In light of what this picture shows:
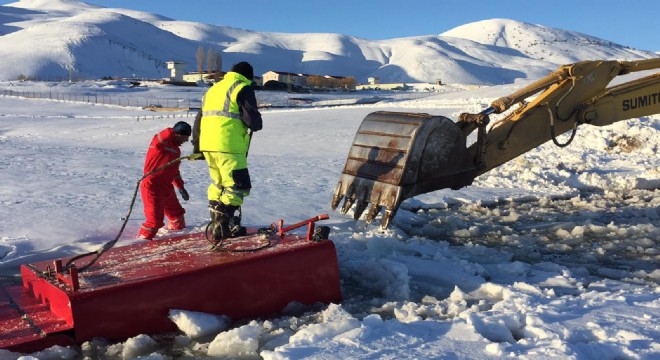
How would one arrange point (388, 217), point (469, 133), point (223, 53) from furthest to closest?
1. point (223, 53)
2. point (469, 133)
3. point (388, 217)

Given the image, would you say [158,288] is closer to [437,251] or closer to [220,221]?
[220,221]

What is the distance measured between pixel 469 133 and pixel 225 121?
2.42 m

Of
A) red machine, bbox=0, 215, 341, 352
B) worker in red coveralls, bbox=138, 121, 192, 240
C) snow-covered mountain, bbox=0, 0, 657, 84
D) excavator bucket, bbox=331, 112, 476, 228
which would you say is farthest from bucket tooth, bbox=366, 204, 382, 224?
snow-covered mountain, bbox=0, 0, 657, 84

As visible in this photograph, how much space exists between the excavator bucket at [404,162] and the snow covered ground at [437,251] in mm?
482

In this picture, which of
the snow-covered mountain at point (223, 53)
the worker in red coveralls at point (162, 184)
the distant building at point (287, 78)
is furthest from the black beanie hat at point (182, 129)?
the snow-covered mountain at point (223, 53)

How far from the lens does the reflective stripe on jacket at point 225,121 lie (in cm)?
455

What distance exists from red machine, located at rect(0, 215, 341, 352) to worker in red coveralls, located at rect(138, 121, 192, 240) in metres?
1.06

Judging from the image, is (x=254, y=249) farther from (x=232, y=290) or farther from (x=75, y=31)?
(x=75, y=31)

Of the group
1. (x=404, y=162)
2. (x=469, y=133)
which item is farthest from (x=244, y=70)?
(x=469, y=133)

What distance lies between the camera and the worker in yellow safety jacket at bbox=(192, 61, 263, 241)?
14.9 ft

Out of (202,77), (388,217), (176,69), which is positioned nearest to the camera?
(388,217)

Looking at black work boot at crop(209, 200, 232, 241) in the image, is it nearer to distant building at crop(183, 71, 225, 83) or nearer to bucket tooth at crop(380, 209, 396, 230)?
bucket tooth at crop(380, 209, 396, 230)

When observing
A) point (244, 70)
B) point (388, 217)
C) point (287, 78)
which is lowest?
point (388, 217)

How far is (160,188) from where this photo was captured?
5820 mm
